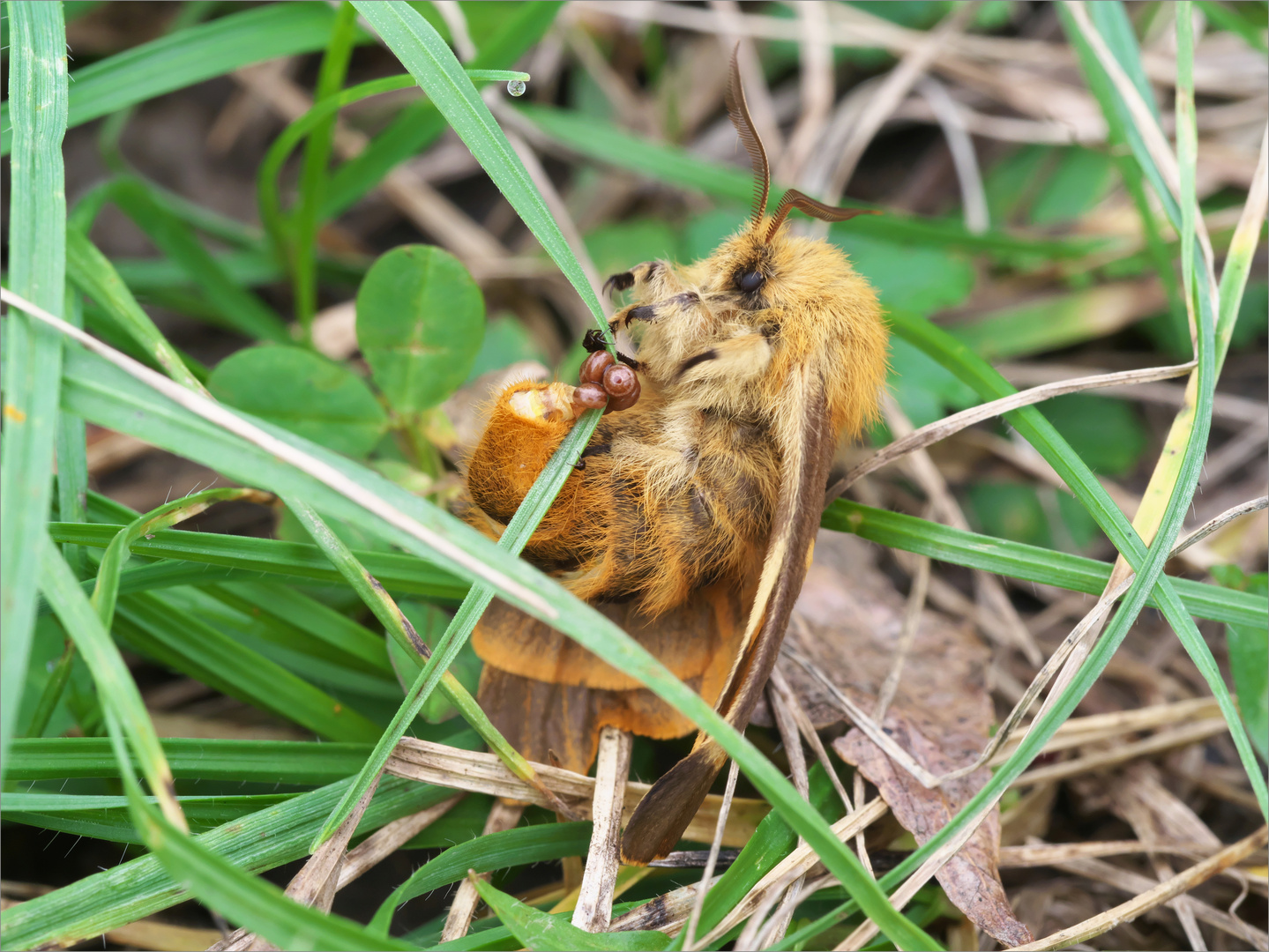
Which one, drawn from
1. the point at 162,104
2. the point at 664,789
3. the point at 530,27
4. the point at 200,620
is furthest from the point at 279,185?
the point at 664,789

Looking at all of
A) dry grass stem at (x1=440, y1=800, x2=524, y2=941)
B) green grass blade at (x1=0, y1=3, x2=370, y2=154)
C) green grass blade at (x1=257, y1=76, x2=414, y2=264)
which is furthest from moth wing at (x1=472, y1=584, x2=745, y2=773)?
green grass blade at (x1=0, y1=3, x2=370, y2=154)

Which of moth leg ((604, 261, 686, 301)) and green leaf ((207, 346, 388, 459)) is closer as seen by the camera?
moth leg ((604, 261, 686, 301))

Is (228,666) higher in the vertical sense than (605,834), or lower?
higher

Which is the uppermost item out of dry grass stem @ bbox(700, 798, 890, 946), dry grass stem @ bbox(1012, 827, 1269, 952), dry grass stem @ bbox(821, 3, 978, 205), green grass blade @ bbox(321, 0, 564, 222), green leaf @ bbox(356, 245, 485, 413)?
dry grass stem @ bbox(821, 3, 978, 205)

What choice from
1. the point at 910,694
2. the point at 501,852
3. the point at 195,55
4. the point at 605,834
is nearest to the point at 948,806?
the point at 910,694

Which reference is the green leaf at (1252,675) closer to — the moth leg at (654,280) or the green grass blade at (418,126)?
the moth leg at (654,280)

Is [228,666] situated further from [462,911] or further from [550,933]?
[550,933]

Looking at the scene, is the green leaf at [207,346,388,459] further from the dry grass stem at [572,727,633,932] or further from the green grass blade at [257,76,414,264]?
the dry grass stem at [572,727,633,932]
